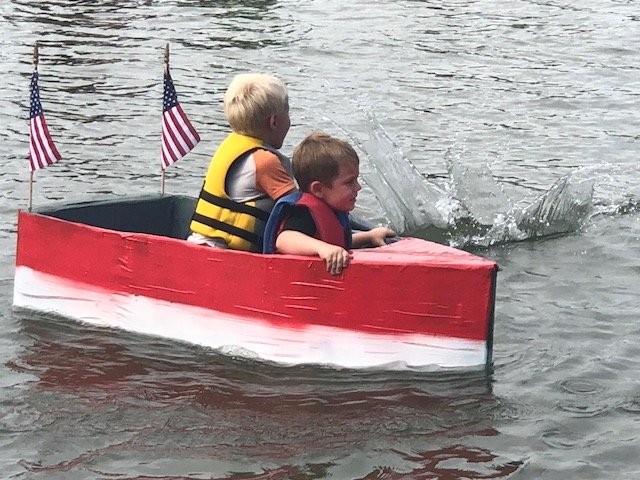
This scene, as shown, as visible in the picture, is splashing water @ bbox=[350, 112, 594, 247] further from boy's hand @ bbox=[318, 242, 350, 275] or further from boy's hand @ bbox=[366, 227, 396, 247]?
boy's hand @ bbox=[318, 242, 350, 275]

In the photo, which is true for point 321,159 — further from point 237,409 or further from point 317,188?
point 237,409

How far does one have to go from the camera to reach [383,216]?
9.62 metres

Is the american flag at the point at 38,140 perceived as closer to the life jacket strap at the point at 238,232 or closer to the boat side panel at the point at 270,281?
the boat side panel at the point at 270,281

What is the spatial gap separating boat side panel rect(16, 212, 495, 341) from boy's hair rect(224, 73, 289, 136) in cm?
68

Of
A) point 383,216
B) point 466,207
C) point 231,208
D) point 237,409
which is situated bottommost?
point 237,409

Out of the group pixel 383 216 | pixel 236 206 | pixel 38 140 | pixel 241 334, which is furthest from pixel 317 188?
pixel 383 216

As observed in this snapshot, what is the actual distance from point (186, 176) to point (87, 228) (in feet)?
11.9

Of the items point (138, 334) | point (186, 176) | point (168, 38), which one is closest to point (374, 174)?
point (186, 176)

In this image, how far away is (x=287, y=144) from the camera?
37.9ft

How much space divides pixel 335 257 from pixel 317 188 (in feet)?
1.35

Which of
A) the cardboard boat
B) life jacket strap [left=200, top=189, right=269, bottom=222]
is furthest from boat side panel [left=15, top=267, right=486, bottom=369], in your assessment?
life jacket strap [left=200, top=189, right=269, bottom=222]

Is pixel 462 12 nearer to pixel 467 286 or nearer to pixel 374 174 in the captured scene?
pixel 374 174

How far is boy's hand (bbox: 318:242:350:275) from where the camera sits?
6.09 m

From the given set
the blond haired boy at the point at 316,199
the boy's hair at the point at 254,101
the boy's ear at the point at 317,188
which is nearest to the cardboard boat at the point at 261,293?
the blond haired boy at the point at 316,199
